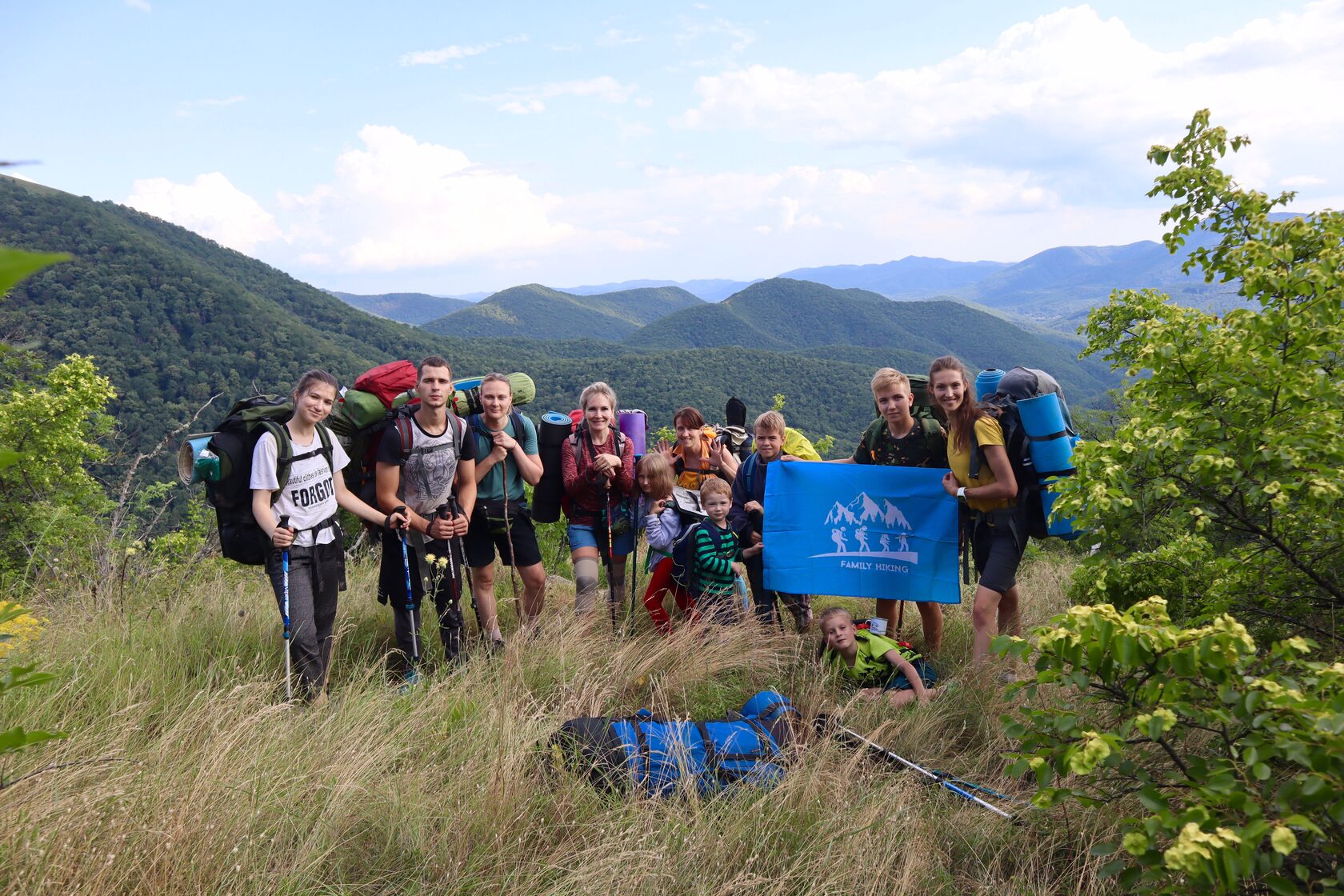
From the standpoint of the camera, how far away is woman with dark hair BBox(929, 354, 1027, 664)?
4.66m

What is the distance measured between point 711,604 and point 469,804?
2539 millimetres

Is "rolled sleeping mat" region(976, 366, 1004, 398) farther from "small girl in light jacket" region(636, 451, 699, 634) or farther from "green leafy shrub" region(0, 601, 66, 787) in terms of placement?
"green leafy shrub" region(0, 601, 66, 787)

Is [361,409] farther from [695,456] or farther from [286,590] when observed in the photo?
[695,456]

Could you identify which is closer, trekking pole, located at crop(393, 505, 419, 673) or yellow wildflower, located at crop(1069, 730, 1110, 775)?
yellow wildflower, located at crop(1069, 730, 1110, 775)

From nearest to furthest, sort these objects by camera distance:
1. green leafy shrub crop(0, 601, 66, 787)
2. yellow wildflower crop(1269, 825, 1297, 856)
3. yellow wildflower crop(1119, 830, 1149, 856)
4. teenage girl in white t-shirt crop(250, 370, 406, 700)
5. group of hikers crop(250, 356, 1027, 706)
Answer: green leafy shrub crop(0, 601, 66, 787), yellow wildflower crop(1269, 825, 1297, 856), yellow wildflower crop(1119, 830, 1149, 856), teenage girl in white t-shirt crop(250, 370, 406, 700), group of hikers crop(250, 356, 1027, 706)

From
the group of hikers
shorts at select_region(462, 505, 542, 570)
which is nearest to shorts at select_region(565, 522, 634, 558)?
the group of hikers

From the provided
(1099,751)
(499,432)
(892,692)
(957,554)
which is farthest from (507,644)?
(1099,751)

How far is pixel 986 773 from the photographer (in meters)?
4.02

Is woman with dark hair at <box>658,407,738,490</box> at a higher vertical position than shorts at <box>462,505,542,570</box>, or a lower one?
higher

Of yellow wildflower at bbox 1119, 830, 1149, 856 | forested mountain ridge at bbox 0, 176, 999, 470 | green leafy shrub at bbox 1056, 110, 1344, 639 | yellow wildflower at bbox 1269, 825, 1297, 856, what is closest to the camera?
yellow wildflower at bbox 1269, 825, 1297, 856

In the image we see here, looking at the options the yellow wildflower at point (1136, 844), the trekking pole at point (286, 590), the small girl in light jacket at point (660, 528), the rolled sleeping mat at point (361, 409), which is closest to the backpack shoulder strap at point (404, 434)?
the rolled sleeping mat at point (361, 409)

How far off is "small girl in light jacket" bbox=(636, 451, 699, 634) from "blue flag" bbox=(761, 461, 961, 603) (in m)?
0.64

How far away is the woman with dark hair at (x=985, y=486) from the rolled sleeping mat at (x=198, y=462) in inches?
152

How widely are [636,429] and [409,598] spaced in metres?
2.00
